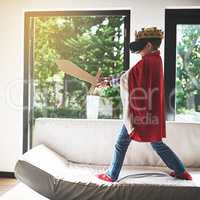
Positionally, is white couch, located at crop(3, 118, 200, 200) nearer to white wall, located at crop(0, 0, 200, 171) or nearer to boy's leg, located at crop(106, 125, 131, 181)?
boy's leg, located at crop(106, 125, 131, 181)

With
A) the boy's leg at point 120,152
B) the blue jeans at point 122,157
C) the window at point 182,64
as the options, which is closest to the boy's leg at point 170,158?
the blue jeans at point 122,157

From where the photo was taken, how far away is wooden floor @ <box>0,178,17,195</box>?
3119 mm

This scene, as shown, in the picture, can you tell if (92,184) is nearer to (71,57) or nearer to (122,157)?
(122,157)

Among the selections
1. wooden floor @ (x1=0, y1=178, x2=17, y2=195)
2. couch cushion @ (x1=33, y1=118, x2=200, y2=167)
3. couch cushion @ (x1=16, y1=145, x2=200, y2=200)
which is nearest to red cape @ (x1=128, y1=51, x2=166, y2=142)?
couch cushion @ (x1=16, y1=145, x2=200, y2=200)

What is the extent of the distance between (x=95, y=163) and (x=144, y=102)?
2.72ft

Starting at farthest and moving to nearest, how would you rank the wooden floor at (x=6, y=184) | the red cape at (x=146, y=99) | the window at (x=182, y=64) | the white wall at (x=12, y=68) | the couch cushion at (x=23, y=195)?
1. the white wall at (x=12, y=68)
2. the window at (x=182, y=64)
3. the wooden floor at (x=6, y=184)
4. the couch cushion at (x=23, y=195)
5. the red cape at (x=146, y=99)

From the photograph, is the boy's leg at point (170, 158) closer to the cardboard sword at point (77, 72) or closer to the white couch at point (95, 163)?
the white couch at point (95, 163)

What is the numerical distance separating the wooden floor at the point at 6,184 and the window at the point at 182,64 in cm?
186

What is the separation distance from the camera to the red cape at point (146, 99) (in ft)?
7.57

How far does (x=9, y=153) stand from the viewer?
11.7 ft

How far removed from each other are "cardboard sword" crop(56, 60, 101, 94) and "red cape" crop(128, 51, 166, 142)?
0.86 meters

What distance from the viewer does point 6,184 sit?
3.30m

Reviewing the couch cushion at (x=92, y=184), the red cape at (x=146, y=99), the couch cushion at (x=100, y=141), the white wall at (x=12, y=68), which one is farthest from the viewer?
the white wall at (x=12, y=68)

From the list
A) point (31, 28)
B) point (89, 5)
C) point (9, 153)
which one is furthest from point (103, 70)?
point (9, 153)
